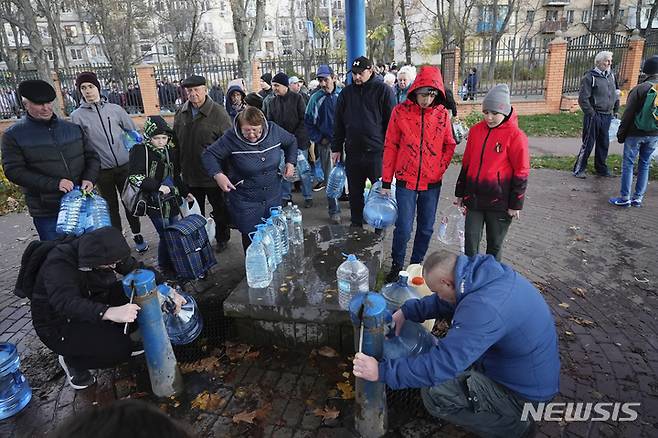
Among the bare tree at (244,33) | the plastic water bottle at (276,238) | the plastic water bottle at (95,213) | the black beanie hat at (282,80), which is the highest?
the bare tree at (244,33)

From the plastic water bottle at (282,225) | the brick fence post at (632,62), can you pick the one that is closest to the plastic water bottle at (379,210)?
the plastic water bottle at (282,225)

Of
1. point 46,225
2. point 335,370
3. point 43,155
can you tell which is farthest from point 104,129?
point 335,370

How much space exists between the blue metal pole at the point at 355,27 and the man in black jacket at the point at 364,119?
1207mm

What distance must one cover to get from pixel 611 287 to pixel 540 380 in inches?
106

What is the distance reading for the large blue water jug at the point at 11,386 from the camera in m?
3.07

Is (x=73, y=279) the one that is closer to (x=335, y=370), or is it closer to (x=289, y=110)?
(x=335, y=370)

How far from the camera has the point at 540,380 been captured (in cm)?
245

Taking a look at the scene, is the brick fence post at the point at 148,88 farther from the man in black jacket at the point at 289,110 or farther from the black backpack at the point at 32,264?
the black backpack at the point at 32,264

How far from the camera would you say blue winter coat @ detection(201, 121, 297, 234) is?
13.9 feet

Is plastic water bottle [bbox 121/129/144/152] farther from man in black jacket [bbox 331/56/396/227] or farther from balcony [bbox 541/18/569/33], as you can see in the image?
balcony [bbox 541/18/569/33]

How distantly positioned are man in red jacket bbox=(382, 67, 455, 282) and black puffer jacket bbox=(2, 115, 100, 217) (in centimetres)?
309

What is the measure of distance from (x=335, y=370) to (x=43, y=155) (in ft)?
11.2

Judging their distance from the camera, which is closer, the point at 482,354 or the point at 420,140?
the point at 482,354

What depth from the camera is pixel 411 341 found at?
2.99m
